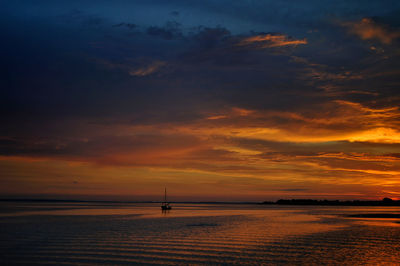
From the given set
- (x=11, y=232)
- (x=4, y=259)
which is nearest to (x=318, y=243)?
(x=4, y=259)

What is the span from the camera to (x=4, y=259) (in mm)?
28016

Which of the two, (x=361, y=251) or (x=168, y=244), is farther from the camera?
(x=168, y=244)

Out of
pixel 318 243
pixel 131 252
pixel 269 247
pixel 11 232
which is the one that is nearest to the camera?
pixel 131 252

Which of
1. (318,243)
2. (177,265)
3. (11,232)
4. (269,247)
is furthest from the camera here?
(11,232)

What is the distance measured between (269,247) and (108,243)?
17.4 meters

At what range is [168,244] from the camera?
122ft

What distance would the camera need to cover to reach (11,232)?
45938 mm

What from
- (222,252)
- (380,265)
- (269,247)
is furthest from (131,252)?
(380,265)

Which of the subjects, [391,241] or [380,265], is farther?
[391,241]

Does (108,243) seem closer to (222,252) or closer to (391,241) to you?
(222,252)

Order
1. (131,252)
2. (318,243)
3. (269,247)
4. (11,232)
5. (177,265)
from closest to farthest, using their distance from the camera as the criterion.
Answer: (177,265)
(131,252)
(269,247)
(318,243)
(11,232)

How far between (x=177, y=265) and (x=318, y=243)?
2035 cm

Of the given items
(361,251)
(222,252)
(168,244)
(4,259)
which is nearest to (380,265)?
(361,251)

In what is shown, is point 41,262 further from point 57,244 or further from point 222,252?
point 222,252
